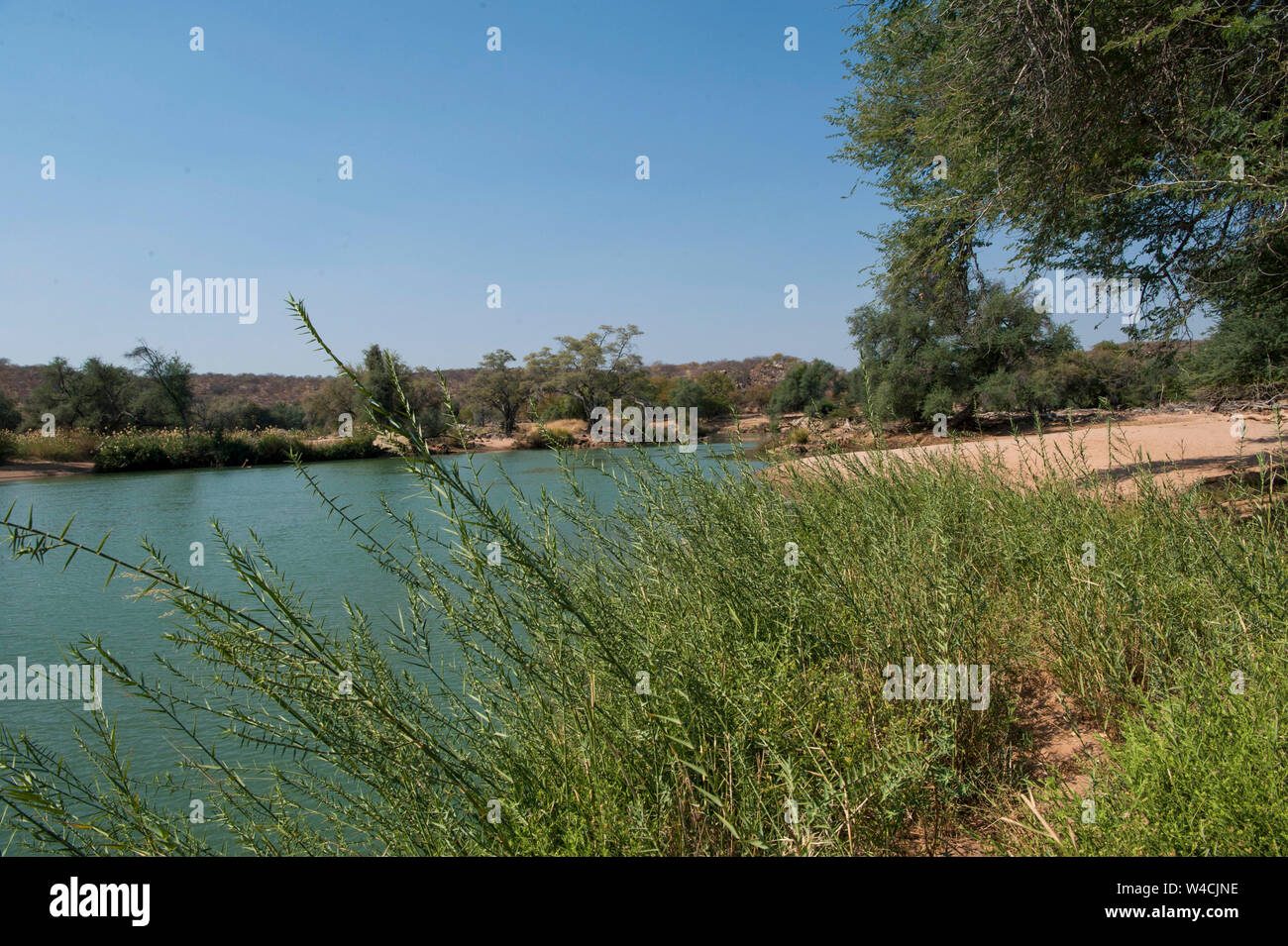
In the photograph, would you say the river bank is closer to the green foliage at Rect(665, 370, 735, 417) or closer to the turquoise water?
the green foliage at Rect(665, 370, 735, 417)

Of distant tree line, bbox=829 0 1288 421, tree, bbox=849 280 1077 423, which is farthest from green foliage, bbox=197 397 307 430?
distant tree line, bbox=829 0 1288 421

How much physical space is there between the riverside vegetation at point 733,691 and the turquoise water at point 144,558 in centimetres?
34

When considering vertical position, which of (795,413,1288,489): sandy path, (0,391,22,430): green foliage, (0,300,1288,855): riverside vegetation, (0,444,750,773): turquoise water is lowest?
(0,444,750,773): turquoise water

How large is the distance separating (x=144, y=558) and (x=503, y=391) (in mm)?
35853

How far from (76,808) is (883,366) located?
2751cm

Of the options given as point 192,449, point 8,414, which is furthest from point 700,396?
point 8,414

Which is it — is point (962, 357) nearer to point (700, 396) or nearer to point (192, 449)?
point (700, 396)

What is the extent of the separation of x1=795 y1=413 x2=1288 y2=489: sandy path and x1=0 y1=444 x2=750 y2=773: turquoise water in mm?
2157

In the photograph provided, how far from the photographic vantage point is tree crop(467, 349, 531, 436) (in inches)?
1751

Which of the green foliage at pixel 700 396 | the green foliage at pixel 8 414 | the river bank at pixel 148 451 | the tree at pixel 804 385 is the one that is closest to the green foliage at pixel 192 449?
the river bank at pixel 148 451

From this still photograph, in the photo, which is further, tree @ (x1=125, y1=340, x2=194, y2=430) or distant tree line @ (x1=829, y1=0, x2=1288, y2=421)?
tree @ (x1=125, y1=340, x2=194, y2=430)

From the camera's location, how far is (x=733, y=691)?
7.98 ft

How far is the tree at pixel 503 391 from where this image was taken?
44.5m

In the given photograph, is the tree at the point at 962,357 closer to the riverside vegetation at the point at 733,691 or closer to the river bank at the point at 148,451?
the river bank at the point at 148,451
